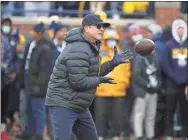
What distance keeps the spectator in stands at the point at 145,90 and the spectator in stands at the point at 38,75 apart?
141cm

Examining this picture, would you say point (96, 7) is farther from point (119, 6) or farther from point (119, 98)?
point (119, 98)

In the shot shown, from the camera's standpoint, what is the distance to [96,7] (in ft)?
52.5

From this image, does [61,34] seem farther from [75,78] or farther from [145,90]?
[75,78]

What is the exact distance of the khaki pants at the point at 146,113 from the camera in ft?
41.0

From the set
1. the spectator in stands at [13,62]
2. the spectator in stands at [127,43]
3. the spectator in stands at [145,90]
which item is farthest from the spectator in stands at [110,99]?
the spectator in stands at [13,62]

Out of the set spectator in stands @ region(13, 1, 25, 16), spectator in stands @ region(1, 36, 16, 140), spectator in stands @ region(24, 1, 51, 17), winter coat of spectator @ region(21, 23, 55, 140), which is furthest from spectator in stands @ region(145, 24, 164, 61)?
spectator in stands @ region(13, 1, 25, 16)

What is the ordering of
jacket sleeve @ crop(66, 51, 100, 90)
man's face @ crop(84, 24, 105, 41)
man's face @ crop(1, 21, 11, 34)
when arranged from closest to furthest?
jacket sleeve @ crop(66, 51, 100, 90) → man's face @ crop(84, 24, 105, 41) → man's face @ crop(1, 21, 11, 34)

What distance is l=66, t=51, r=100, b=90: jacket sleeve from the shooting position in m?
8.44

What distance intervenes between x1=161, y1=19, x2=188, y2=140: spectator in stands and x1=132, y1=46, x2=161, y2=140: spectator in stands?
0.63 feet

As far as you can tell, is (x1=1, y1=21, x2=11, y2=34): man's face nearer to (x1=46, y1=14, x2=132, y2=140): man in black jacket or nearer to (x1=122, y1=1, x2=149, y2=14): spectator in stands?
(x1=122, y1=1, x2=149, y2=14): spectator in stands

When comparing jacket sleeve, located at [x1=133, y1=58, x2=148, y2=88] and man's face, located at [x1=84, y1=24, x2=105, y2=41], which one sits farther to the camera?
jacket sleeve, located at [x1=133, y1=58, x2=148, y2=88]

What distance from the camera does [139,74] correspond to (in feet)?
40.8

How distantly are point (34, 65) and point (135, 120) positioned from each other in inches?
72.4

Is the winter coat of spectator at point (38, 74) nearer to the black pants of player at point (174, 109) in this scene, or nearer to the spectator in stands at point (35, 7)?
the black pants of player at point (174, 109)
